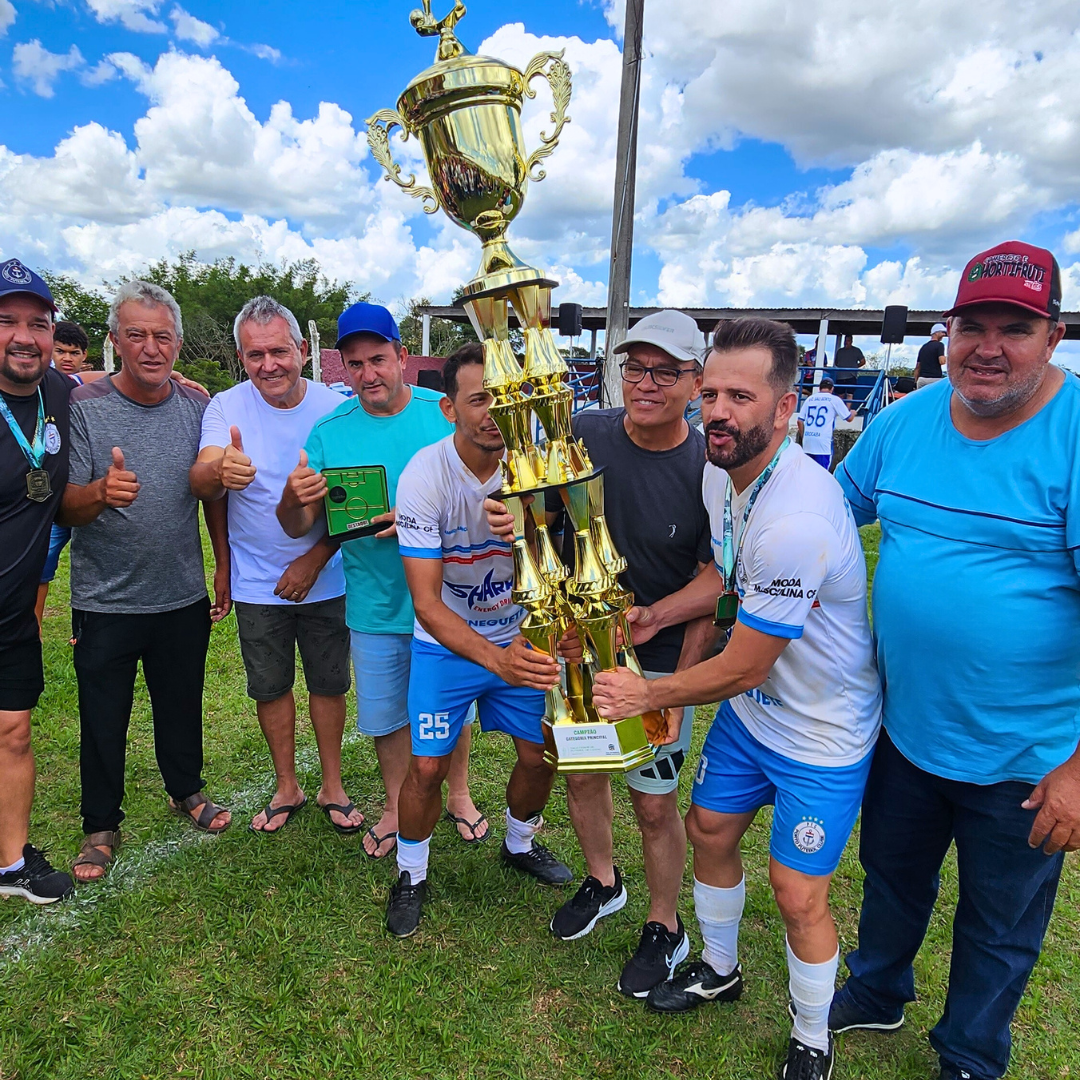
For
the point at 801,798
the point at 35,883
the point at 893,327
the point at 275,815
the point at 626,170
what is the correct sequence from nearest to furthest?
1. the point at 801,798
2. the point at 35,883
3. the point at 275,815
4. the point at 626,170
5. the point at 893,327

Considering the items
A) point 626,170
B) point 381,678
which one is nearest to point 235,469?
point 381,678

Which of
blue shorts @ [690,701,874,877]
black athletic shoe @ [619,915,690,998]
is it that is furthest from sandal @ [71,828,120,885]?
blue shorts @ [690,701,874,877]

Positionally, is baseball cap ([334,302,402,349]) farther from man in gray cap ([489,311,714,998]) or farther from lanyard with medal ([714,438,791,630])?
lanyard with medal ([714,438,791,630])

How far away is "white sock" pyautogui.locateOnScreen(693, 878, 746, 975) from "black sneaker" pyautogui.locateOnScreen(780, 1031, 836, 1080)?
0.33 meters

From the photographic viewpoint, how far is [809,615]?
217cm

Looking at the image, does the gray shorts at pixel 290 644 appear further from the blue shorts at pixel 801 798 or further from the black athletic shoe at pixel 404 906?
the blue shorts at pixel 801 798

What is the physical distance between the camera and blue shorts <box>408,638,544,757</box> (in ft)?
9.36

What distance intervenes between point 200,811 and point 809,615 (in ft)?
10.3

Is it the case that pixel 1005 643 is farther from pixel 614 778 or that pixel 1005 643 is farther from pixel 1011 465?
pixel 614 778

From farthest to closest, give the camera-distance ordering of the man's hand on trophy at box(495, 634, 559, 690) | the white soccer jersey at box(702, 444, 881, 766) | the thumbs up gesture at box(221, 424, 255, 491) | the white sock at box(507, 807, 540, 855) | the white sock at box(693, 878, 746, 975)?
the white sock at box(507, 807, 540, 855) → the thumbs up gesture at box(221, 424, 255, 491) → the white sock at box(693, 878, 746, 975) → the man's hand on trophy at box(495, 634, 559, 690) → the white soccer jersey at box(702, 444, 881, 766)

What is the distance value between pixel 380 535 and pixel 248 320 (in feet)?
3.67

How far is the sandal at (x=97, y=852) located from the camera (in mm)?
3227

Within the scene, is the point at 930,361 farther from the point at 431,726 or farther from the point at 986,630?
the point at 431,726

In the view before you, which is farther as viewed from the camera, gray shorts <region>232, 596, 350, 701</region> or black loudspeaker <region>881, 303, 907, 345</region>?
black loudspeaker <region>881, 303, 907, 345</region>
